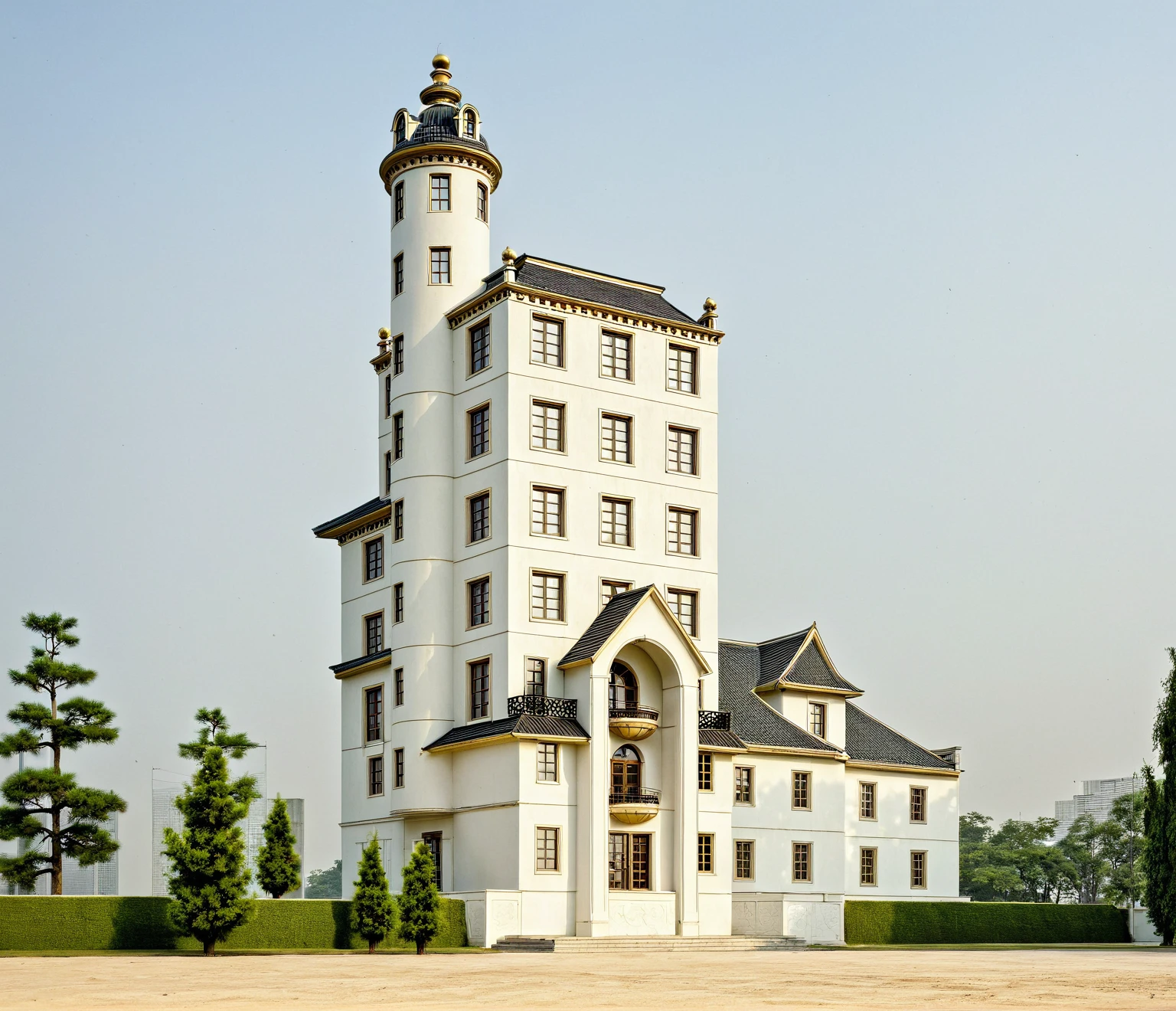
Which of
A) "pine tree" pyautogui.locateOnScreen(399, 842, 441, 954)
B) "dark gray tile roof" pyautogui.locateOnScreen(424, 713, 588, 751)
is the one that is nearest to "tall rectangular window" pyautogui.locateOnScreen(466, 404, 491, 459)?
"dark gray tile roof" pyautogui.locateOnScreen(424, 713, 588, 751)

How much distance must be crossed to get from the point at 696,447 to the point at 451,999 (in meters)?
33.4

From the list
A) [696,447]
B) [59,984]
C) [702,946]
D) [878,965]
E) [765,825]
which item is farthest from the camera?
[765,825]

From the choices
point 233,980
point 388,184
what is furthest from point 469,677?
point 233,980

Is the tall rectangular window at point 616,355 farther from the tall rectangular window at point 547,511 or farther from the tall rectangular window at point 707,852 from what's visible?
the tall rectangular window at point 707,852

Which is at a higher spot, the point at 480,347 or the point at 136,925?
the point at 480,347

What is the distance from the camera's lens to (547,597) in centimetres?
4753

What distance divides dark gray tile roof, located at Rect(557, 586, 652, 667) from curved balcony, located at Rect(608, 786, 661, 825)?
466 centimetres

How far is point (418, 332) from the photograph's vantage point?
Answer: 1994 inches

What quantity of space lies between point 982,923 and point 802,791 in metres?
8.45

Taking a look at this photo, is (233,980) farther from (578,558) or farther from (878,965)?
(578,558)

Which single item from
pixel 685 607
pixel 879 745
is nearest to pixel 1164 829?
pixel 879 745

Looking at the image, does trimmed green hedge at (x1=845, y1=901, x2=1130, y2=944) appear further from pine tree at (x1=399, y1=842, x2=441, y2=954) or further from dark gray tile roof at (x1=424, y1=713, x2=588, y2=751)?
pine tree at (x1=399, y1=842, x2=441, y2=954)

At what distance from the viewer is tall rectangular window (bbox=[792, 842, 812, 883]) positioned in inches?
2247

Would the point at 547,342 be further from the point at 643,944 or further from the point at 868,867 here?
the point at 868,867
